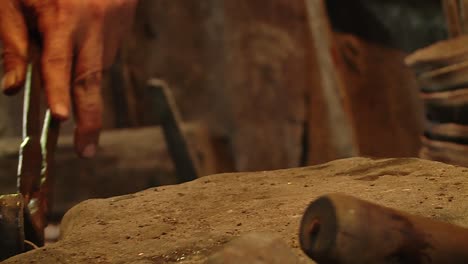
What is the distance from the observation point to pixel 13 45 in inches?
63.1

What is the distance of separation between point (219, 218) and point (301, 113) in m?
2.65

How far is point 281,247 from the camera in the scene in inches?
33.7

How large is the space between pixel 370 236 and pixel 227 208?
59 centimetres

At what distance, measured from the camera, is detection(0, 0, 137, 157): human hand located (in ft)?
5.19

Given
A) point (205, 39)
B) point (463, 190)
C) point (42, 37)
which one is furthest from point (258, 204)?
point (205, 39)

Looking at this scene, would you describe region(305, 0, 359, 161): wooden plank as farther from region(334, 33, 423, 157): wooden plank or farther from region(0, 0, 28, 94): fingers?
region(0, 0, 28, 94): fingers

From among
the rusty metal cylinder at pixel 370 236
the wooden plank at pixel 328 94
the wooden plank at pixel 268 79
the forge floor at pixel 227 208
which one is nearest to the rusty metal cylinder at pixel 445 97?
the forge floor at pixel 227 208

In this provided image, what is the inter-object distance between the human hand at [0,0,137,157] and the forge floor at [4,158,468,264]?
0.26 metres

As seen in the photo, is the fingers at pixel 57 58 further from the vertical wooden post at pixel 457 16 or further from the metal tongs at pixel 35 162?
the vertical wooden post at pixel 457 16

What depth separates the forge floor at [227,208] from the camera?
1.16 metres

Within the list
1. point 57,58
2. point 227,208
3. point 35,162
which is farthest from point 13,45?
point 227,208

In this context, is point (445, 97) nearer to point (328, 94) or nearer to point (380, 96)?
point (328, 94)

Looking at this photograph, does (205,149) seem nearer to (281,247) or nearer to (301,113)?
(301,113)

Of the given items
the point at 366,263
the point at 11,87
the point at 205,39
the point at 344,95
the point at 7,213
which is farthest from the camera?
the point at 205,39
